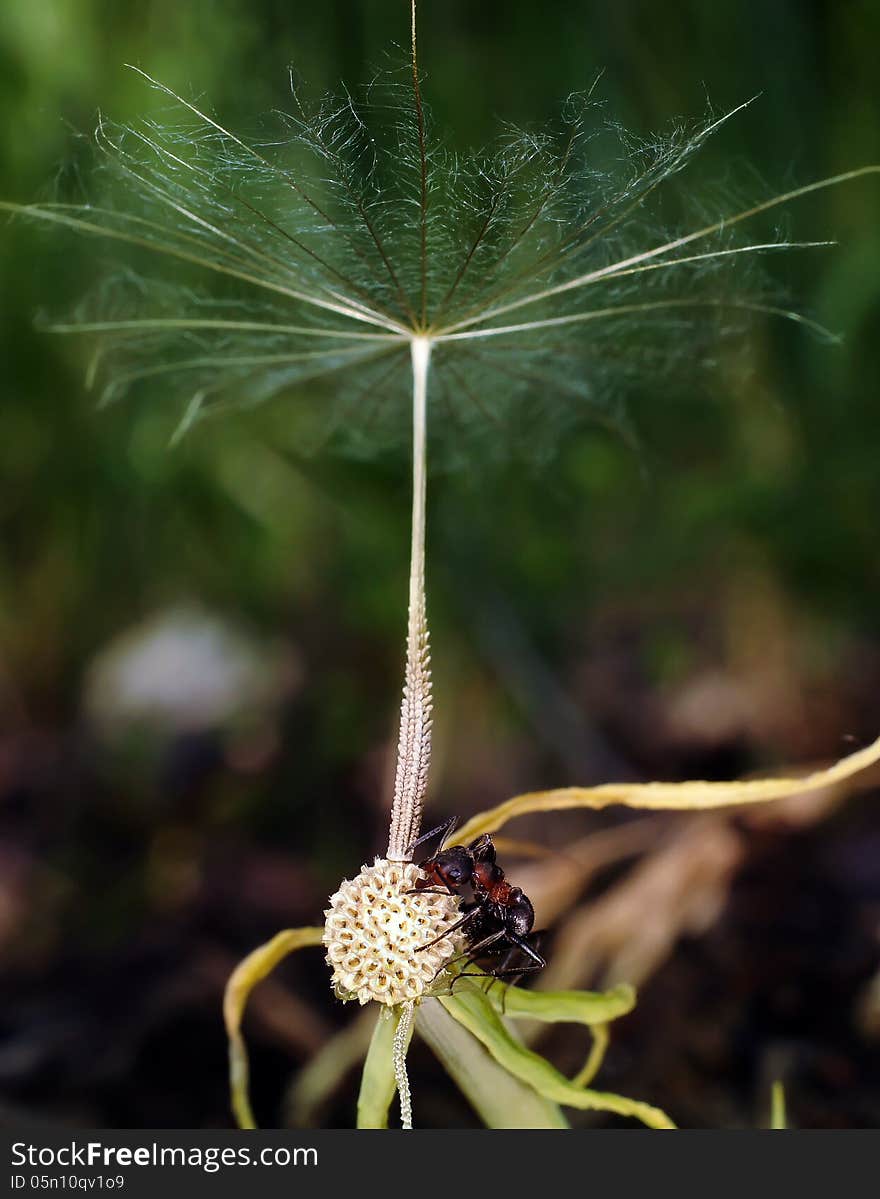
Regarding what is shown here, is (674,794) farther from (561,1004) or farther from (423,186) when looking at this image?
(423,186)

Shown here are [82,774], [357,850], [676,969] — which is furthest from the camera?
[82,774]

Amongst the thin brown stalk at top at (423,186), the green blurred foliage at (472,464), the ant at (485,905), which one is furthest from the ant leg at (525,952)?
the green blurred foliage at (472,464)

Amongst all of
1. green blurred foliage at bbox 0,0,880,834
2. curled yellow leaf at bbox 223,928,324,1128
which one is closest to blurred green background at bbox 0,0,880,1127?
green blurred foliage at bbox 0,0,880,834

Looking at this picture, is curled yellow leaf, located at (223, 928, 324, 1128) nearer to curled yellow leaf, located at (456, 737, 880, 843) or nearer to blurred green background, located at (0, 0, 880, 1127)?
curled yellow leaf, located at (456, 737, 880, 843)

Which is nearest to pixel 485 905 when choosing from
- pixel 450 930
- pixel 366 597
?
pixel 450 930

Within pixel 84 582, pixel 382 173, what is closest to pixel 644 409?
pixel 84 582

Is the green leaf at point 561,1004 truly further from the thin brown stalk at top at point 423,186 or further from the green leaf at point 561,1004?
the thin brown stalk at top at point 423,186

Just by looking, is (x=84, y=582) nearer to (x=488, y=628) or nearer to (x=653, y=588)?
(x=488, y=628)
